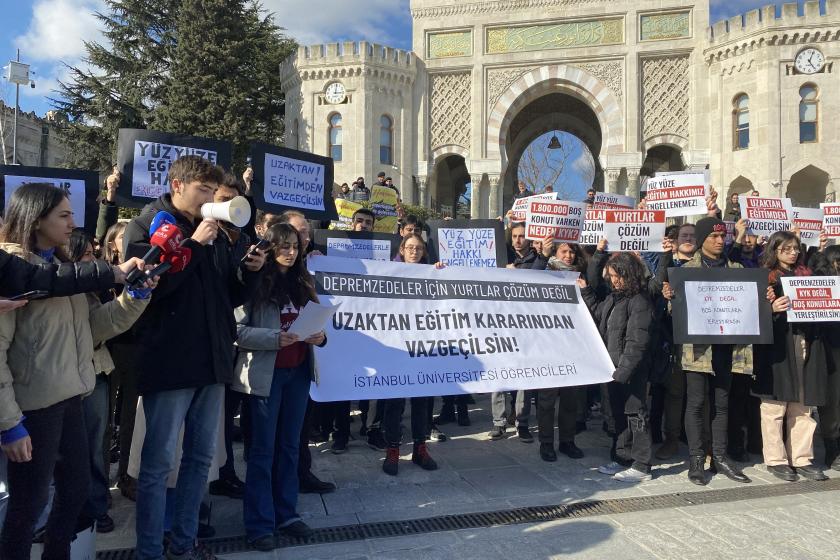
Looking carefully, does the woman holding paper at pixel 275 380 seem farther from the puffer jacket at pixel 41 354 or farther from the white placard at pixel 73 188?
the white placard at pixel 73 188

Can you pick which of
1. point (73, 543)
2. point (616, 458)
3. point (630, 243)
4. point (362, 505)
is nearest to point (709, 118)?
point (630, 243)

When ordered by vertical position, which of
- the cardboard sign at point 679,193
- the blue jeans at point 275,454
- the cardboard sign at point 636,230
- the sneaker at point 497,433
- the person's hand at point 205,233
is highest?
the cardboard sign at point 679,193

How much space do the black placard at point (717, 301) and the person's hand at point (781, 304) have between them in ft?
0.18

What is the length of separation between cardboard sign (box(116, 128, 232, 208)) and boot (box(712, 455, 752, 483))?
17.7 ft

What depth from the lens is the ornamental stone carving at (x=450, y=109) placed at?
88.8 feet

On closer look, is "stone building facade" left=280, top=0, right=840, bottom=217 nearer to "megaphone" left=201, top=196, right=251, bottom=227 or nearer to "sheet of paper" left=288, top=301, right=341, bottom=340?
"sheet of paper" left=288, top=301, right=341, bottom=340

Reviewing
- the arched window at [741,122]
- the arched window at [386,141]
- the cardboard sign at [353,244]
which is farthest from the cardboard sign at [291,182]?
the arched window at [741,122]

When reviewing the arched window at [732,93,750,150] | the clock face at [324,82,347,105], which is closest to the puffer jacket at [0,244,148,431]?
the clock face at [324,82,347,105]

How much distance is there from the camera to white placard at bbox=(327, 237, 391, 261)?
6.58 meters

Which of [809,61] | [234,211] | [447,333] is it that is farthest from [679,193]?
[809,61]

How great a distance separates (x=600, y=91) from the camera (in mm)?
25656

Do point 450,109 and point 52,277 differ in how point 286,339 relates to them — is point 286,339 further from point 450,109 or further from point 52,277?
point 450,109

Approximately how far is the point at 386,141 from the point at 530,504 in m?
24.5

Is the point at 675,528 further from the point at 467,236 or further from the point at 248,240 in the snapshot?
the point at 467,236
